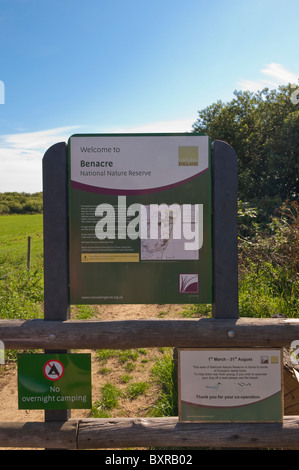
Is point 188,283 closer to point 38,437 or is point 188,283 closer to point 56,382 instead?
point 56,382

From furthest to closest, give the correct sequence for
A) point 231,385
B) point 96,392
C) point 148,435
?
point 96,392 < point 231,385 < point 148,435

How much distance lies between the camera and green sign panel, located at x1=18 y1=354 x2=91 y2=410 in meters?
2.70

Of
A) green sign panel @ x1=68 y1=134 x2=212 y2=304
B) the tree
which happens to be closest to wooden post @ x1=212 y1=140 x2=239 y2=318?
green sign panel @ x1=68 y1=134 x2=212 y2=304

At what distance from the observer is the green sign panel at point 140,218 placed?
275 centimetres

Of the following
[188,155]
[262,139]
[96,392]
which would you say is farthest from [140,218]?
[262,139]

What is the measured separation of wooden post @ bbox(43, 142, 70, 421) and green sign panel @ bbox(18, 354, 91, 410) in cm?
9

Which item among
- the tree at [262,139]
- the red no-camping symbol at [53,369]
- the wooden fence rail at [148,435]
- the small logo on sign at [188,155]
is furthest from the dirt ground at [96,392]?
the tree at [262,139]

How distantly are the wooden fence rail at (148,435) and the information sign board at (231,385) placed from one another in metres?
0.08

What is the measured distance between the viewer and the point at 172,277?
9.05 ft

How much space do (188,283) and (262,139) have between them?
13534 millimetres

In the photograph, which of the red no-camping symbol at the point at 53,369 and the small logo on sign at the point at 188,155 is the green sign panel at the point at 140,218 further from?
the red no-camping symbol at the point at 53,369

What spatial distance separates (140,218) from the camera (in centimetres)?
275
